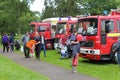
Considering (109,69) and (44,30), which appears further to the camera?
(44,30)

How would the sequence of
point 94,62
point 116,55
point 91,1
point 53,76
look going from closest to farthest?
point 53,76
point 116,55
point 94,62
point 91,1

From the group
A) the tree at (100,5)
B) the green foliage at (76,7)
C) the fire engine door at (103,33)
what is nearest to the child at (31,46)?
the fire engine door at (103,33)

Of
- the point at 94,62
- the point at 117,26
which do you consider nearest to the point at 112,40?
the point at 117,26

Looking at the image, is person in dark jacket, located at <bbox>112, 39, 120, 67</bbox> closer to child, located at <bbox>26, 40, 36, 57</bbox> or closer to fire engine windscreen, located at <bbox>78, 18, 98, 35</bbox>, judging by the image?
fire engine windscreen, located at <bbox>78, 18, 98, 35</bbox>

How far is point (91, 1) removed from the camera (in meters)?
50.2

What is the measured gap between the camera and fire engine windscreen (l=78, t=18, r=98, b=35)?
62.2 feet

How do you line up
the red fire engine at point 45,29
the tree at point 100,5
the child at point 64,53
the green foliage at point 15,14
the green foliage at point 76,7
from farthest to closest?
the green foliage at point 15,14
the green foliage at point 76,7
the tree at point 100,5
the red fire engine at point 45,29
the child at point 64,53

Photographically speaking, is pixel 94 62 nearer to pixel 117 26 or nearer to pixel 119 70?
pixel 117 26

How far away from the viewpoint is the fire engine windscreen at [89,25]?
19.0 meters

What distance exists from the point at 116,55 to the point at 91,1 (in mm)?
31855

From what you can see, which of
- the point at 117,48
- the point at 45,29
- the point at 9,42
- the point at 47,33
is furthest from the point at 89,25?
the point at 9,42

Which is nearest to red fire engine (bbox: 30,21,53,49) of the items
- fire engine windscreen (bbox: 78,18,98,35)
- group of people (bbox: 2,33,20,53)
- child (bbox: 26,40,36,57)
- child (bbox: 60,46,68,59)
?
group of people (bbox: 2,33,20,53)

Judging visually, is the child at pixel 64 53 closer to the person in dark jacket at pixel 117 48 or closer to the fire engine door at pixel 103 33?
the fire engine door at pixel 103 33

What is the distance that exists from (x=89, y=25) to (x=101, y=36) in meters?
1.01
